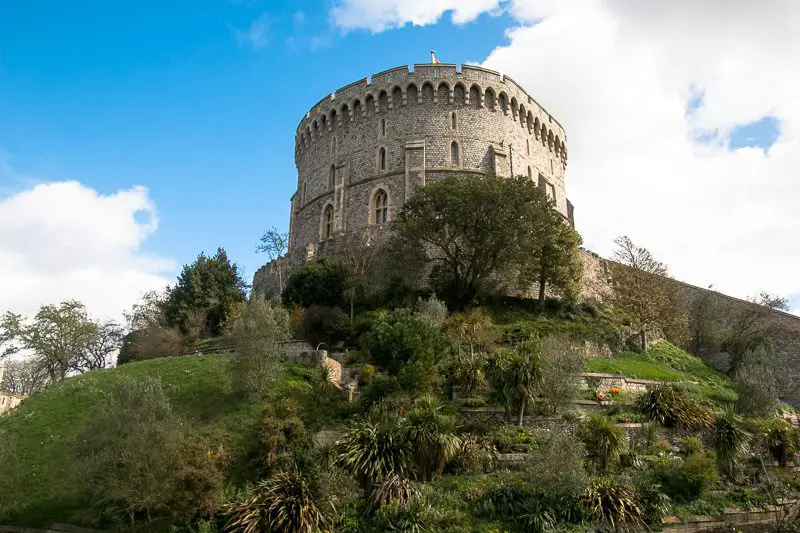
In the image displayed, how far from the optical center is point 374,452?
1620 cm

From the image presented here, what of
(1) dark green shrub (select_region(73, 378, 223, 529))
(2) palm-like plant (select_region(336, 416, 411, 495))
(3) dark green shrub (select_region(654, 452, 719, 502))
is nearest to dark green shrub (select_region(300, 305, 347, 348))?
(2) palm-like plant (select_region(336, 416, 411, 495))

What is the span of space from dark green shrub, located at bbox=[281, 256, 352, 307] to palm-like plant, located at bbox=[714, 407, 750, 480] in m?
17.7

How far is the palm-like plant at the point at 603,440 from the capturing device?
55.0 ft

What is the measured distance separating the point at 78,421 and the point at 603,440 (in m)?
17.2

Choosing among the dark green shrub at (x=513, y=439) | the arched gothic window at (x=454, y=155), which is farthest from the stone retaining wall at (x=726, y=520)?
the arched gothic window at (x=454, y=155)

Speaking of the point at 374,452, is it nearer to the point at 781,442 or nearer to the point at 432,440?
the point at 432,440

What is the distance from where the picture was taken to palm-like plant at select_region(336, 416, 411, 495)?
15.8 metres

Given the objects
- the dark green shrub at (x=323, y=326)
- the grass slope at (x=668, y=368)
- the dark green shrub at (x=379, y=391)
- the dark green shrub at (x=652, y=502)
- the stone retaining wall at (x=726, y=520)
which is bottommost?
the stone retaining wall at (x=726, y=520)

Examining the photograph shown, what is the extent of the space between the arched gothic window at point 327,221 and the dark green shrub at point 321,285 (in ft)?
34.4

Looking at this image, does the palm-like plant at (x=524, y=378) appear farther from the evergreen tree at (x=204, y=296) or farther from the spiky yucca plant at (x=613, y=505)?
the evergreen tree at (x=204, y=296)

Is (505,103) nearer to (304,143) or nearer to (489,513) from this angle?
(304,143)

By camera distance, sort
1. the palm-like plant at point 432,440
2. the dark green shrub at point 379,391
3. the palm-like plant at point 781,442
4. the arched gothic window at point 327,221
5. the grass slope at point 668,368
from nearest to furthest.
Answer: the palm-like plant at point 432,440 < the palm-like plant at point 781,442 < the dark green shrub at point 379,391 < the grass slope at point 668,368 < the arched gothic window at point 327,221

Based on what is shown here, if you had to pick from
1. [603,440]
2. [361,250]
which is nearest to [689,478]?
Answer: [603,440]

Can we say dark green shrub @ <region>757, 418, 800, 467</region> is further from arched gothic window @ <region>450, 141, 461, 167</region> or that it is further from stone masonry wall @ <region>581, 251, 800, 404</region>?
arched gothic window @ <region>450, 141, 461, 167</region>
